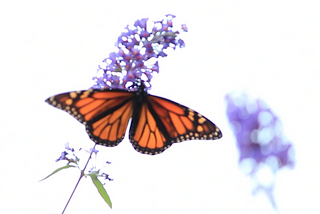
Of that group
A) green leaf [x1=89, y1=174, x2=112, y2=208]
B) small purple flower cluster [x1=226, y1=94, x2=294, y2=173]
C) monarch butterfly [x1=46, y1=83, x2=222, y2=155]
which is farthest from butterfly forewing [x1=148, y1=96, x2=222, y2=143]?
green leaf [x1=89, y1=174, x2=112, y2=208]

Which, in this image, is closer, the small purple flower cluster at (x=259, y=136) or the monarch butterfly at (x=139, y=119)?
the small purple flower cluster at (x=259, y=136)

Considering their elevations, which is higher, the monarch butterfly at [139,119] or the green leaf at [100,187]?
the monarch butterfly at [139,119]

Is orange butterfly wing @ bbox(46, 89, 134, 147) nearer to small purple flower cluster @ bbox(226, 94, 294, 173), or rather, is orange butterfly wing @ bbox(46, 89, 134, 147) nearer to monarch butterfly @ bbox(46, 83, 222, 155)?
monarch butterfly @ bbox(46, 83, 222, 155)

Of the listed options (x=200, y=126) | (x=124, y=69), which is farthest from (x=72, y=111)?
(x=200, y=126)

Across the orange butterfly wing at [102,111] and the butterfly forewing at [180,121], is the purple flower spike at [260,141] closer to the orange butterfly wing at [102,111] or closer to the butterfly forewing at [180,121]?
the butterfly forewing at [180,121]

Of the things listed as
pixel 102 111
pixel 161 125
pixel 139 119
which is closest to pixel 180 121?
pixel 161 125

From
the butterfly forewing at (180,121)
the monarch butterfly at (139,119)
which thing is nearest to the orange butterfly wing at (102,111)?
the monarch butterfly at (139,119)

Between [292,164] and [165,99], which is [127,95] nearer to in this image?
[165,99]
